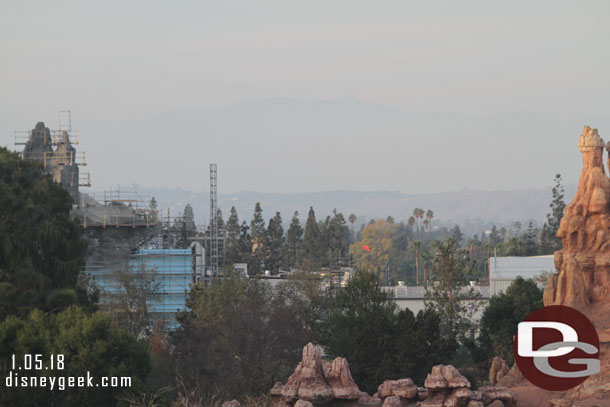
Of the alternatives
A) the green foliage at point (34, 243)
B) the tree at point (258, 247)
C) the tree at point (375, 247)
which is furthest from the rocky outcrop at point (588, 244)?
the tree at point (375, 247)

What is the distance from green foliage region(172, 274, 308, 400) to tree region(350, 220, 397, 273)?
5477 centimetres

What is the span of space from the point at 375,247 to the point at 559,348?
3212 inches

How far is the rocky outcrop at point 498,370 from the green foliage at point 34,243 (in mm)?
14779

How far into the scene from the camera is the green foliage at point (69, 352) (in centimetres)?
1919

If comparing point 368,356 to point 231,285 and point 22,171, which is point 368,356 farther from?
point 22,171

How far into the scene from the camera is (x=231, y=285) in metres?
38.3

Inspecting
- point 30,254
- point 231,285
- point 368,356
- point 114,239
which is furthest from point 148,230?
point 30,254

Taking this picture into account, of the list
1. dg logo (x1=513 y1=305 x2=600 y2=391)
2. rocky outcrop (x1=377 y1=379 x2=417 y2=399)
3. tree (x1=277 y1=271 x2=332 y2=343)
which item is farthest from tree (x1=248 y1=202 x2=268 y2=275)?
rocky outcrop (x1=377 y1=379 x2=417 y2=399)

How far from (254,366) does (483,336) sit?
10.7m

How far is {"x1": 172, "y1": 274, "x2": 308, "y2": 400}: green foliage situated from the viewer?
105ft

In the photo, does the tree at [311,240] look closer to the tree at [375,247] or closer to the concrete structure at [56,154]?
the tree at [375,247]

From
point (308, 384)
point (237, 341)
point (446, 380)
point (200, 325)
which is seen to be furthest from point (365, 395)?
point (200, 325)

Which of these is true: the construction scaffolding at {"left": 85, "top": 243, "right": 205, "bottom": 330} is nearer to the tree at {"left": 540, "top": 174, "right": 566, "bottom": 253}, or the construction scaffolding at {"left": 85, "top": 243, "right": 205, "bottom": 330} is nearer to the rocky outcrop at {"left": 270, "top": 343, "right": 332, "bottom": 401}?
the rocky outcrop at {"left": 270, "top": 343, "right": 332, "bottom": 401}

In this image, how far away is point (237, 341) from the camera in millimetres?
33562
